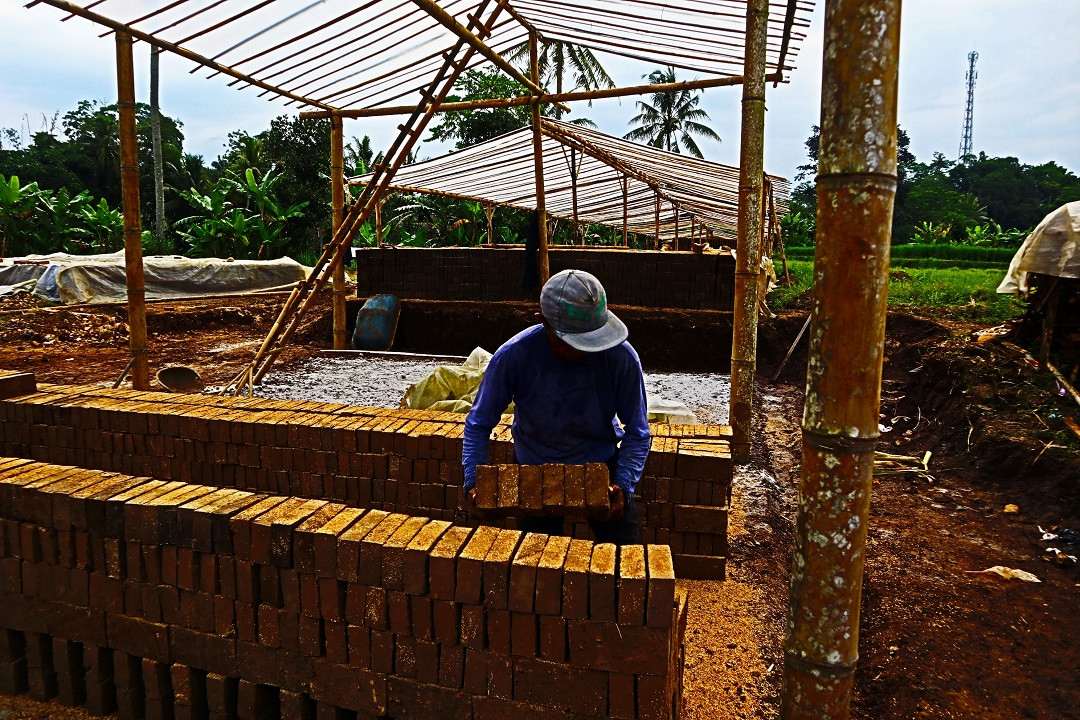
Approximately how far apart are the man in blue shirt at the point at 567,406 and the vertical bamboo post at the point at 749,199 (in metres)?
2.21

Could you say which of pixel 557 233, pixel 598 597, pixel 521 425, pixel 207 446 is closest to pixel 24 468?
pixel 207 446

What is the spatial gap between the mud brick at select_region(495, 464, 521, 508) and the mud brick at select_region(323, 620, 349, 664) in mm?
703

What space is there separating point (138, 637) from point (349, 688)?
975 mm

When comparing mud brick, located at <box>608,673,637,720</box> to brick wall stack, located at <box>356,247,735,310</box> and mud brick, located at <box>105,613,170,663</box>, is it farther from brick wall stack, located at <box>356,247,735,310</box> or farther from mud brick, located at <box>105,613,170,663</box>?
brick wall stack, located at <box>356,247,735,310</box>

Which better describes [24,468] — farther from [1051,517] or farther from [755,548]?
[1051,517]

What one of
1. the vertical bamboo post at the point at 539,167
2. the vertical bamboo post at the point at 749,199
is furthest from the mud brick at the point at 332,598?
the vertical bamboo post at the point at 539,167

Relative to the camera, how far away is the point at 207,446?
14.0 feet

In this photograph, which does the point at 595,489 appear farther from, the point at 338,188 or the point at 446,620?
the point at 338,188

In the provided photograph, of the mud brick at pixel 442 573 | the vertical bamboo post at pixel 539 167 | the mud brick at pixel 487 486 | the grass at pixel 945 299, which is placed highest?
the vertical bamboo post at pixel 539 167

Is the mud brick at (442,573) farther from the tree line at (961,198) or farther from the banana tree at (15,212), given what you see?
the tree line at (961,198)

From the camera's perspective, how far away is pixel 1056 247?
20.8 feet

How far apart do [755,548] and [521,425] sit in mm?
2125

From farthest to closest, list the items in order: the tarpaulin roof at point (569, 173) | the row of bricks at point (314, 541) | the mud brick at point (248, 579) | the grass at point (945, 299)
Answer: the tarpaulin roof at point (569, 173) → the grass at point (945, 299) → the mud brick at point (248, 579) → the row of bricks at point (314, 541)

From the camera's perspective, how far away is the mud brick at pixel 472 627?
221 centimetres
